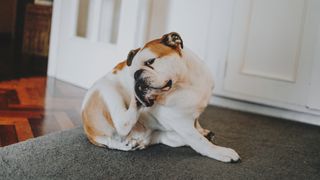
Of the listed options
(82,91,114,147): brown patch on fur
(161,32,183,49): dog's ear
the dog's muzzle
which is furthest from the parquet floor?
(161,32,183,49): dog's ear

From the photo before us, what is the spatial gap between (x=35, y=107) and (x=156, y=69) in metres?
0.87

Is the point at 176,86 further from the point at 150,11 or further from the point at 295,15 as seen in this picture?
the point at 150,11

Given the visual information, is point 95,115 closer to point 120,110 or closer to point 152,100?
point 120,110

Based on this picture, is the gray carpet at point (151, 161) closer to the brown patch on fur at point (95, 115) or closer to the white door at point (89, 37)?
the brown patch on fur at point (95, 115)

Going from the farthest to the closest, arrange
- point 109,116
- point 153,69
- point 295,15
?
point 295,15, point 109,116, point 153,69

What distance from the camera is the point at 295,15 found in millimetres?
1826

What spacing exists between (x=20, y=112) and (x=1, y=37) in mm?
3289

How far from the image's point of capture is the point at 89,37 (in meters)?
2.24

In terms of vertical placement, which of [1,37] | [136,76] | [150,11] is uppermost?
[150,11]

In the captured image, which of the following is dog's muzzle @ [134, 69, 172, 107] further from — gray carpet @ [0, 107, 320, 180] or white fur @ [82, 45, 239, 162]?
gray carpet @ [0, 107, 320, 180]

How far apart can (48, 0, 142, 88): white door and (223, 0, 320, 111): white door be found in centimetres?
56

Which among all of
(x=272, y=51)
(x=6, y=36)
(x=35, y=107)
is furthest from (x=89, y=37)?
(x=6, y=36)

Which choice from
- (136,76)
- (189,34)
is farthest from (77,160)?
(189,34)

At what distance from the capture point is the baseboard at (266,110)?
6.11 ft
